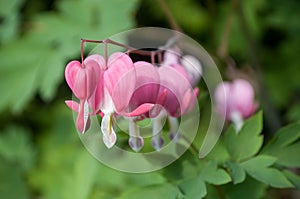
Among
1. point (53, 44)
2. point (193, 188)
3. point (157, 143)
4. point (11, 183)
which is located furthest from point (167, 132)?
point (53, 44)

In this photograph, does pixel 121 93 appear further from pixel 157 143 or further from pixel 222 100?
pixel 222 100

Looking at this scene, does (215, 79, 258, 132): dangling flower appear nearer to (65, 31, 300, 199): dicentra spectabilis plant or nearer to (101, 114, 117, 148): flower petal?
(65, 31, 300, 199): dicentra spectabilis plant

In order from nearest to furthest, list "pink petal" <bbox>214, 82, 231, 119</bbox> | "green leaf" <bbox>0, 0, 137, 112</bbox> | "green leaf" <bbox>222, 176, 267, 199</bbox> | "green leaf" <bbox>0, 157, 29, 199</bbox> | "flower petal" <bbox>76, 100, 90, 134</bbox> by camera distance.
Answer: "flower petal" <bbox>76, 100, 90, 134</bbox> → "green leaf" <bbox>222, 176, 267, 199</bbox> → "pink petal" <bbox>214, 82, 231, 119</bbox> → "green leaf" <bbox>0, 157, 29, 199</bbox> → "green leaf" <bbox>0, 0, 137, 112</bbox>

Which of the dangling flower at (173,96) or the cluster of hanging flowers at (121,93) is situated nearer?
the cluster of hanging flowers at (121,93)

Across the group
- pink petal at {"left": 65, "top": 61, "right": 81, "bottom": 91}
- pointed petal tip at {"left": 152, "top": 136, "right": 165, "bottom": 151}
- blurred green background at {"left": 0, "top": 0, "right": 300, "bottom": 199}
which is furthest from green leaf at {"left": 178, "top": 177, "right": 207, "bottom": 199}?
blurred green background at {"left": 0, "top": 0, "right": 300, "bottom": 199}

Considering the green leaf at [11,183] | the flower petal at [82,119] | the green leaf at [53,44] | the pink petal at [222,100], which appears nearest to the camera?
the flower petal at [82,119]

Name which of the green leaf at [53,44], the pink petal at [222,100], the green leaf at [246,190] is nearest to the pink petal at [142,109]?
the green leaf at [246,190]

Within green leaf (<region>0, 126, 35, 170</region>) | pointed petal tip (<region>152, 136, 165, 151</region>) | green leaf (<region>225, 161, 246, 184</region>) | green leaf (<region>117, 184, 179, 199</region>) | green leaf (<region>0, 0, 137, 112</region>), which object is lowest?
green leaf (<region>0, 126, 35, 170</region>)

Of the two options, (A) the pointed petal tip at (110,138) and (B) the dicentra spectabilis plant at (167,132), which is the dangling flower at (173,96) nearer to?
(B) the dicentra spectabilis plant at (167,132)
